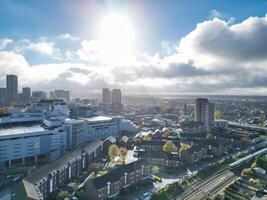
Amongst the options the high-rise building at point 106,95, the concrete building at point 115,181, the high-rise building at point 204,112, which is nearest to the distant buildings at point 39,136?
the concrete building at point 115,181

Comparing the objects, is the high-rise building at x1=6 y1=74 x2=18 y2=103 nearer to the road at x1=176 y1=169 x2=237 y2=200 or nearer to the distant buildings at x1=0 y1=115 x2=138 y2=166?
the distant buildings at x1=0 y1=115 x2=138 y2=166

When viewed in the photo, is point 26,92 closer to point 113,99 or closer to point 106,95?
point 106,95

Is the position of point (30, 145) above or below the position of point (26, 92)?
below

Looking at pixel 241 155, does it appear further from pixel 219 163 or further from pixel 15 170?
pixel 15 170

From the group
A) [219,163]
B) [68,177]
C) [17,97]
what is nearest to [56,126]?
[68,177]

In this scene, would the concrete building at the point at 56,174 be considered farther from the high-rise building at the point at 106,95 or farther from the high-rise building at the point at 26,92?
the high-rise building at the point at 106,95

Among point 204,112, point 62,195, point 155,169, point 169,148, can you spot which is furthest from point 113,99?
point 62,195
